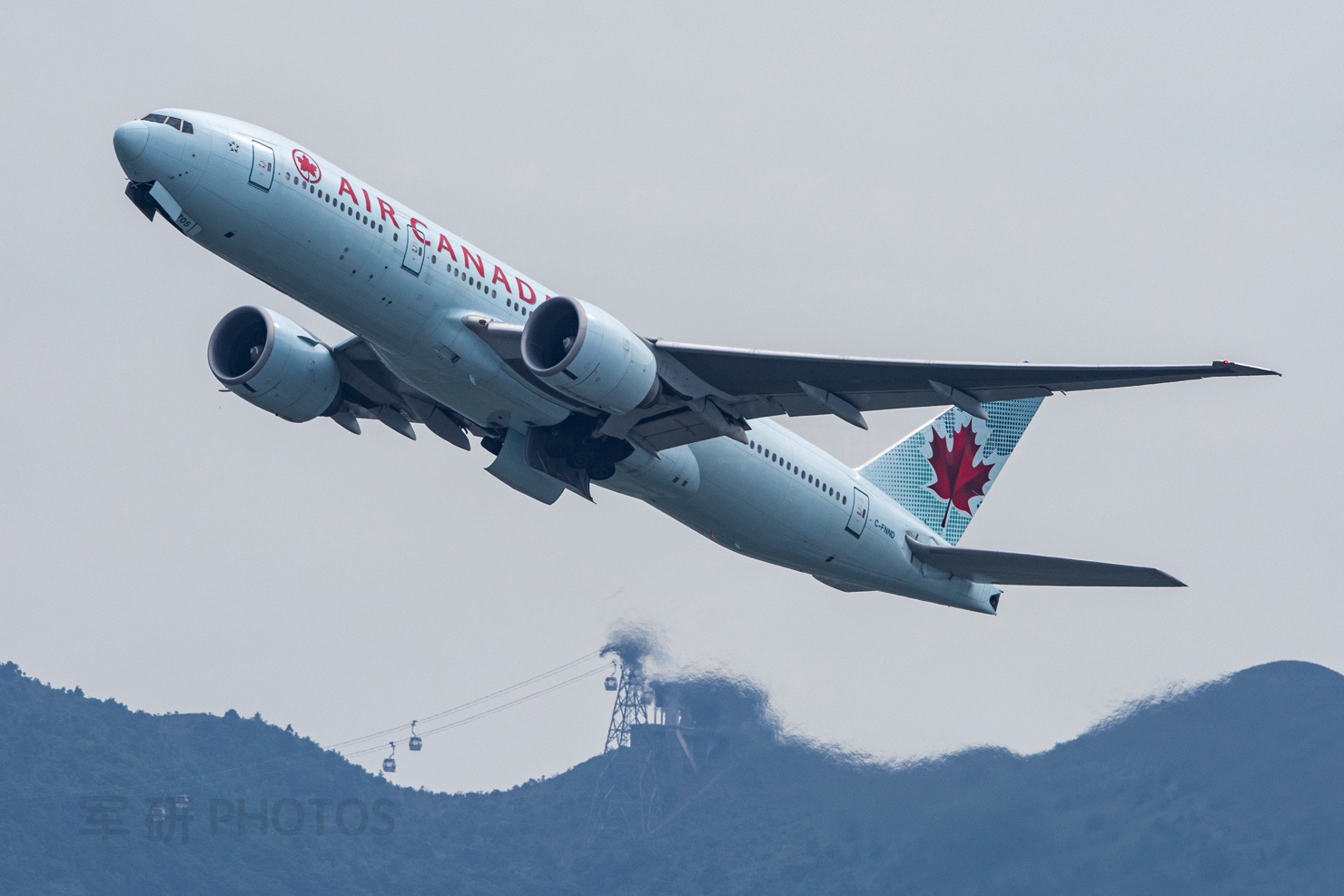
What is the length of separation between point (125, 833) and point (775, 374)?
110 feet

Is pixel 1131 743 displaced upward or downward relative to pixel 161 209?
downward

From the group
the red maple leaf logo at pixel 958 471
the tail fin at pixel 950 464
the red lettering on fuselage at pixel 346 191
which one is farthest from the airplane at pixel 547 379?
the red maple leaf logo at pixel 958 471

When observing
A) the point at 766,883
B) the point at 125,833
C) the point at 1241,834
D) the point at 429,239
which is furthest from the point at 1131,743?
the point at 125,833

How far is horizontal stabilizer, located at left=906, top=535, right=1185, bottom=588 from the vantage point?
31969 mm

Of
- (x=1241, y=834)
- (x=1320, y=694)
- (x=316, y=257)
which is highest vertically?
(x=316, y=257)

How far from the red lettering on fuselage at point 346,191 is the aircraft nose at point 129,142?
306cm

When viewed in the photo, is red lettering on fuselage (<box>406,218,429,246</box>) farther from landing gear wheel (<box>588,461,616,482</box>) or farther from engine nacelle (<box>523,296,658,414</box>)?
landing gear wheel (<box>588,461,616,482</box>)

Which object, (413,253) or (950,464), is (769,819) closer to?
(950,464)

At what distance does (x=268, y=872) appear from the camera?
2058 inches

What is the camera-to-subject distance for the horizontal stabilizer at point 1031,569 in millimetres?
31969

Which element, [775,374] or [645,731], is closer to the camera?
[775,374]

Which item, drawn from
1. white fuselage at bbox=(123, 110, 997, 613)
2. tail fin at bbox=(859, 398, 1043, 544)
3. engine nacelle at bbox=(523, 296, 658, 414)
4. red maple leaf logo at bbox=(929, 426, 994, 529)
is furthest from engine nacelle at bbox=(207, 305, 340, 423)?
red maple leaf logo at bbox=(929, 426, 994, 529)

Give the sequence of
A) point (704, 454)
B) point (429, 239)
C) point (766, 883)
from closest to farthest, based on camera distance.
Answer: point (429, 239), point (704, 454), point (766, 883)

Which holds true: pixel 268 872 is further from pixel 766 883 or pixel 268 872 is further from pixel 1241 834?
pixel 1241 834
